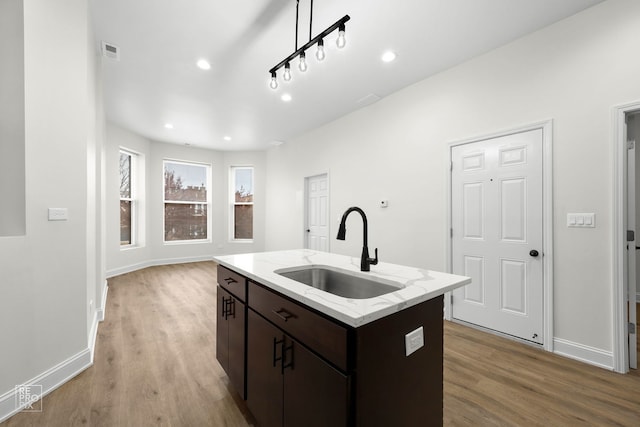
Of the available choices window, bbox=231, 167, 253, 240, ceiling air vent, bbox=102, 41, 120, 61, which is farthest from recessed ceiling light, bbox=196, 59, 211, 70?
window, bbox=231, 167, 253, 240

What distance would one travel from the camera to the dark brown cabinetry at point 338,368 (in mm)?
917

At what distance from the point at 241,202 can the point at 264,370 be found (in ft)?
20.0

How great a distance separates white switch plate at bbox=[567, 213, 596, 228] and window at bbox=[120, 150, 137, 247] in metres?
6.86

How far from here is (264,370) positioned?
1375 millimetres

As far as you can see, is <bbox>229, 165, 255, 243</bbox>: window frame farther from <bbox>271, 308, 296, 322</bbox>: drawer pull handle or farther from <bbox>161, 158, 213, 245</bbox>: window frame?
<bbox>271, 308, 296, 322</bbox>: drawer pull handle

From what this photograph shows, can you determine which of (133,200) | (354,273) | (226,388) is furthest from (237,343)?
(133,200)

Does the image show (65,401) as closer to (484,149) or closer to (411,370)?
(411,370)

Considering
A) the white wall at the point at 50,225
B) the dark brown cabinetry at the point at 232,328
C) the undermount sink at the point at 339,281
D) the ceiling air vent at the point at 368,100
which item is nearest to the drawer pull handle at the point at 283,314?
the undermount sink at the point at 339,281

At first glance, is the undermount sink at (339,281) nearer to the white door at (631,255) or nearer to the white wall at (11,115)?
the white wall at (11,115)

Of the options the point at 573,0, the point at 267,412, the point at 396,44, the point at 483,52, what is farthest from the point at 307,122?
the point at 267,412

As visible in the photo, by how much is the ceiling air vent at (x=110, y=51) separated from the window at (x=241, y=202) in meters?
4.32

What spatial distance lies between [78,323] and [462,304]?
3.51 meters

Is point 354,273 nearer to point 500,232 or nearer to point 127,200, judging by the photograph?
point 500,232

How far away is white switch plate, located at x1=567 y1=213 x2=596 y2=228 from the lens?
2.14 meters
